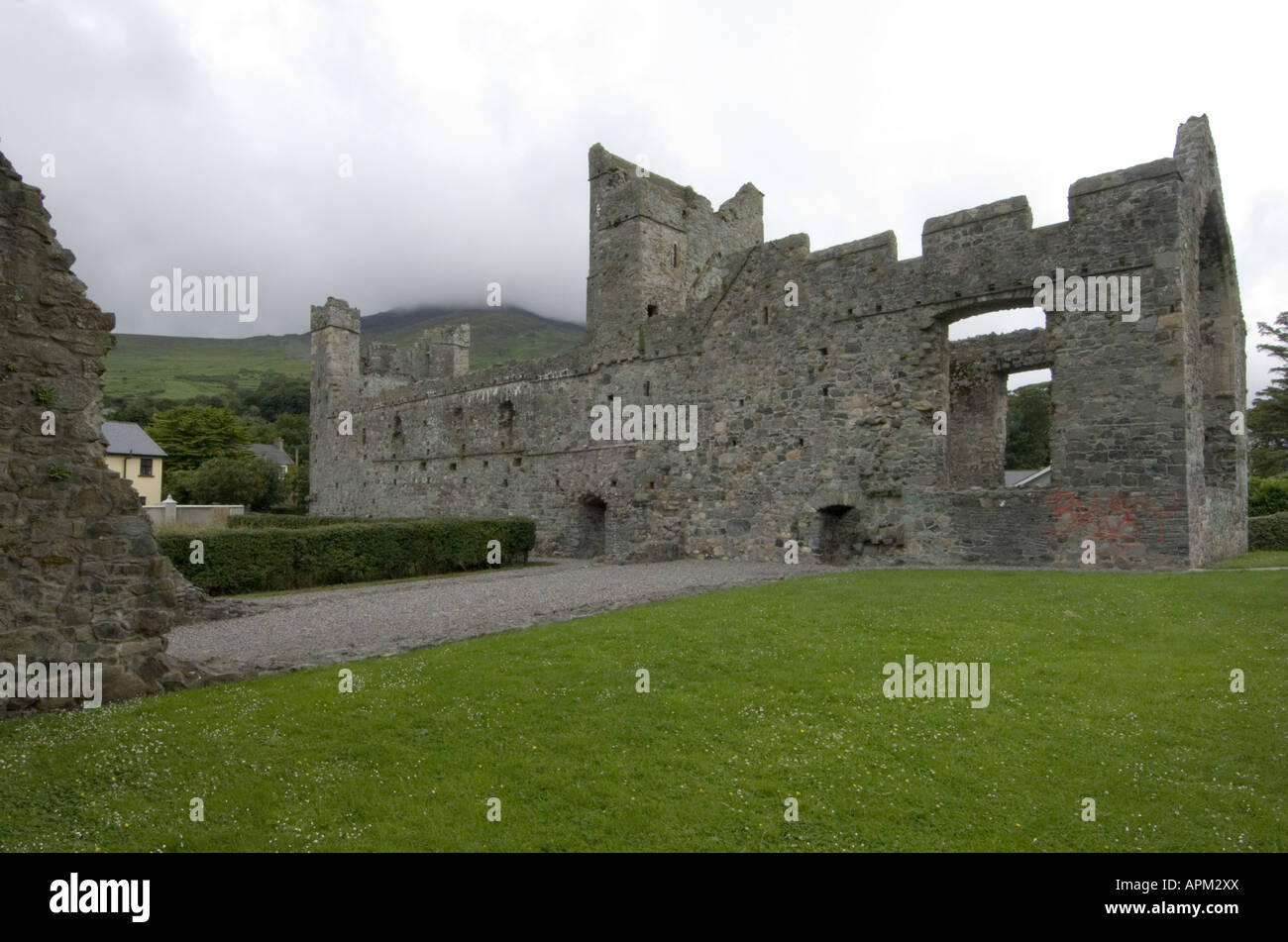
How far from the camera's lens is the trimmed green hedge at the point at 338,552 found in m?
17.2

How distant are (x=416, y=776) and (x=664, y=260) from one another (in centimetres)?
2071

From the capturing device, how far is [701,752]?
583 centimetres

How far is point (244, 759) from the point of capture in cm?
572

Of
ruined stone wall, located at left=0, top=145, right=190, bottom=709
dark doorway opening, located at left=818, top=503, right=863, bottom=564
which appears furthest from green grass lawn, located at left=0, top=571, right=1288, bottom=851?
dark doorway opening, located at left=818, top=503, right=863, bottom=564

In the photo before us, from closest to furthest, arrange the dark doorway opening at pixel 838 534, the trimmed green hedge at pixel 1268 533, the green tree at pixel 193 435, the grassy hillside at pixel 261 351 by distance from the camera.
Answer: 1. the dark doorway opening at pixel 838 534
2. the trimmed green hedge at pixel 1268 533
3. the green tree at pixel 193 435
4. the grassy hillside at pixel 261 351

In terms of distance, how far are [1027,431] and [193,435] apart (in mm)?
56453

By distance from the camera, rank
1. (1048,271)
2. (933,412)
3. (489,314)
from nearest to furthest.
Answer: (1048,271) < (933,412) < (489,314)

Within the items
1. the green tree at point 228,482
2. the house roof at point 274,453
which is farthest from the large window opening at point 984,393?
the house roof at point 274,453

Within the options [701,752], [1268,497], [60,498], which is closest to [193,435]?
[60,498]

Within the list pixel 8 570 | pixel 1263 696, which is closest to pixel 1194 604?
pixel 1263 696

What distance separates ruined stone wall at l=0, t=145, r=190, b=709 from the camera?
725cm

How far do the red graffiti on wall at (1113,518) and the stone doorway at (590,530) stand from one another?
45.2 feet

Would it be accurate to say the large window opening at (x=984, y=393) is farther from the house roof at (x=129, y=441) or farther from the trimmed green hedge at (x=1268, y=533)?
the house roof at (x=129, y=441)
